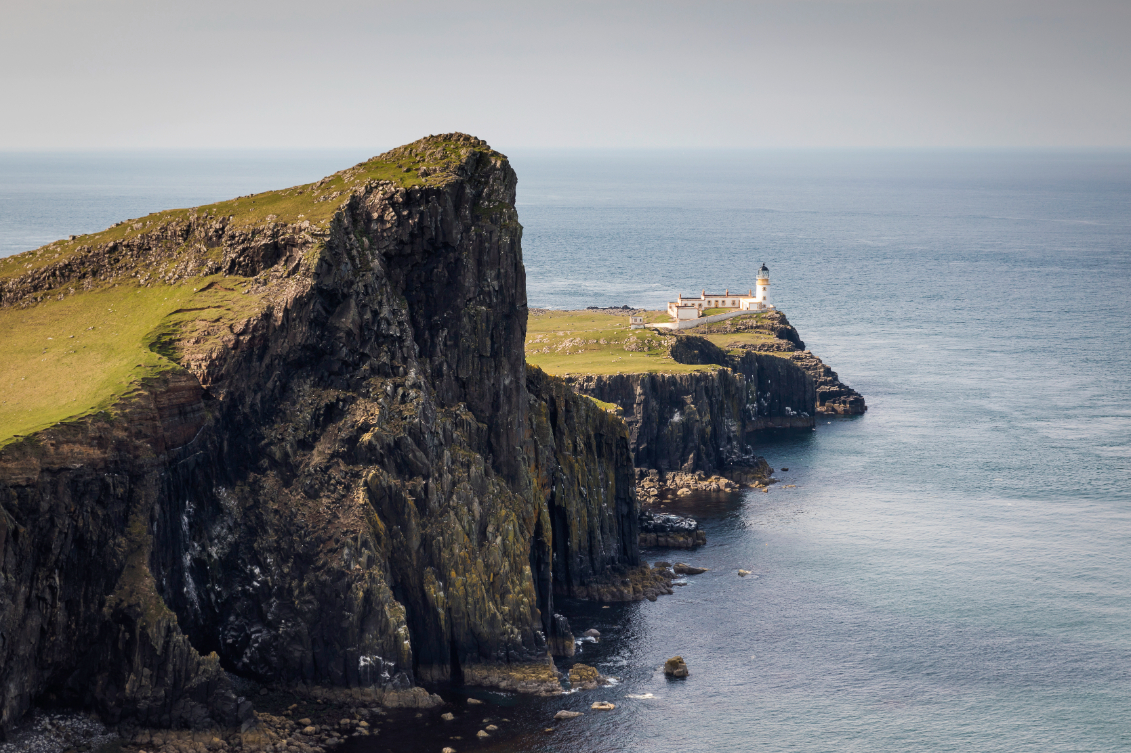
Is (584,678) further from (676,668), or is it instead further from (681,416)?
(681,416)

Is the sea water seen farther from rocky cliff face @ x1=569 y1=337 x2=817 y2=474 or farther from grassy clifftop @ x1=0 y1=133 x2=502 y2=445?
grassy clifftop @ x1=0 y1=133 x2=502 y2=445

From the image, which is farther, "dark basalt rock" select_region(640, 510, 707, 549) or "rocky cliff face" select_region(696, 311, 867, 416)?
"rocky cliff face" select_region(696, 311, 867, 416)

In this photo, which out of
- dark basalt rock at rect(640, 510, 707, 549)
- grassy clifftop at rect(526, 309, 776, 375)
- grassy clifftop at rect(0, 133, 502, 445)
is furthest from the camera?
grassy clifftop at rect(526, 309, 776, 375)

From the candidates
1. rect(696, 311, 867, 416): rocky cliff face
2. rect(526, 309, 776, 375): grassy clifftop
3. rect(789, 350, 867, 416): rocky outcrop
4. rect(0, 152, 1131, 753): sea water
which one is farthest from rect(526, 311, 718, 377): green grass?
rect(789, 350, 867, 416): rocky outcrop

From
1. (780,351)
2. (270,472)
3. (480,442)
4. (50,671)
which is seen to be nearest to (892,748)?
(480,442)

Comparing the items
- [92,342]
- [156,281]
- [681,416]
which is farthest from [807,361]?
[92,342]

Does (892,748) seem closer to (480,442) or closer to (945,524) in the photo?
(480,442)
